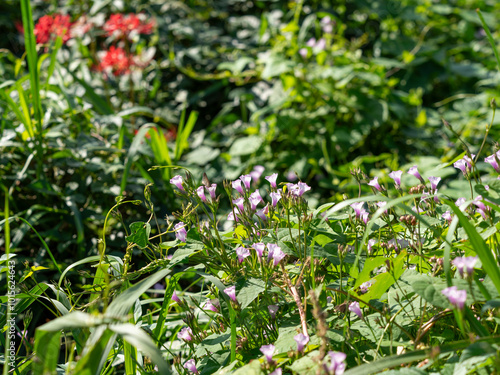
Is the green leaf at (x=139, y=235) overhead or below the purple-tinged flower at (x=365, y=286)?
overhead

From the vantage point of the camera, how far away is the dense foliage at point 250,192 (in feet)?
2.87

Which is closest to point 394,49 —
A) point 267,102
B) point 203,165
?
point 267,102

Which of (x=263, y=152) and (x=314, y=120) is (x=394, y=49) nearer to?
(x=314, y=120)

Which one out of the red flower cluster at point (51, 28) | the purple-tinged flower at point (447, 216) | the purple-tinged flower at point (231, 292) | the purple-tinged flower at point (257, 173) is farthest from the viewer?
the red flower cluster at point (51, 28)

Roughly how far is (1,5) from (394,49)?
316cm

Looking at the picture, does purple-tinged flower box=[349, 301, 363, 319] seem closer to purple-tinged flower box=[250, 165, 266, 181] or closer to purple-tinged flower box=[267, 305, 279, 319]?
purple-tinged flower box=[267, 305, 279, 319]

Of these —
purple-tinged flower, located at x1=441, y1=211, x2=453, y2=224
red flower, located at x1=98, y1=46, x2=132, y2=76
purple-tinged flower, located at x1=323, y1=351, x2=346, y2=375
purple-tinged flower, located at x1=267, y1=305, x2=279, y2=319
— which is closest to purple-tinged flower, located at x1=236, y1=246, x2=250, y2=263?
purple-tinged flower, located at x1=267, y1=305, x2=279, y2=319

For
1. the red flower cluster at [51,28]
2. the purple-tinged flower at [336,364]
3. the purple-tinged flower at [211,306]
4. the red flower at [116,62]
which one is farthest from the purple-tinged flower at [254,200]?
the red flower cluster at [51,28]

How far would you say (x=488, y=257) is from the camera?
0.79 m

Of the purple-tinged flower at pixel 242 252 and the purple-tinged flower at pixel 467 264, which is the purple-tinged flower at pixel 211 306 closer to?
the purple-tinged flower at pixel 242 252

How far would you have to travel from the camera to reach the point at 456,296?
72 centimetres

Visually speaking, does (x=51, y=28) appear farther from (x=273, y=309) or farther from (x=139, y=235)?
(x=273, y=309)

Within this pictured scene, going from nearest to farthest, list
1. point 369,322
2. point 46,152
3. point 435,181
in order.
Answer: point 369,322 < point 435,181 < point 46,152

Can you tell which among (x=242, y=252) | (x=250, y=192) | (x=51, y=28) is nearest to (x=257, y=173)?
(x=250, y=192)
